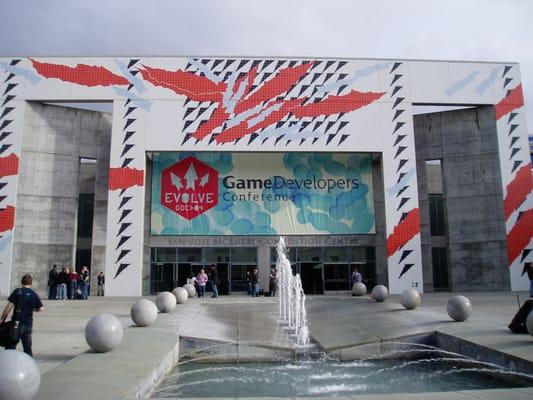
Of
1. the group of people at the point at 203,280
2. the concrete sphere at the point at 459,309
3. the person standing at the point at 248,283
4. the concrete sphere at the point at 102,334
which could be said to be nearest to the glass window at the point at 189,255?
the group of people at the point at 203,280

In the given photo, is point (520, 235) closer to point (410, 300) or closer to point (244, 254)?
point (244, 254)

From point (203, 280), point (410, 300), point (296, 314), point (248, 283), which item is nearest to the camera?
point (296, 314)

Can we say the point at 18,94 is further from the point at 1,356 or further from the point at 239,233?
the point at 1,356

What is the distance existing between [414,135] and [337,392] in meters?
27.5

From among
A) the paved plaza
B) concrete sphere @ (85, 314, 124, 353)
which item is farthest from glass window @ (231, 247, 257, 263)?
concrete sphere @ (85, 314, 124, 353)

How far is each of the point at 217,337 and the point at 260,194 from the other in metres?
20.0

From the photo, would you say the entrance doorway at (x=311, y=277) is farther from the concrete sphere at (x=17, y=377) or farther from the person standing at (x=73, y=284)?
the concrete sphere at (x=17, y=377)

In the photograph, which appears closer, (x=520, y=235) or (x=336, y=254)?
(x=520, y=235)

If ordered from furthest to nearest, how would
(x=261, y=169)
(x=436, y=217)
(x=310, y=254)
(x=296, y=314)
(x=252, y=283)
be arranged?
(x=436, y=217) → (x=261, y=169) → (x=310, y=254) → (x=252, y=283) → (x=296, y=314)

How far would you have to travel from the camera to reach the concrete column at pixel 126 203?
28031 mm

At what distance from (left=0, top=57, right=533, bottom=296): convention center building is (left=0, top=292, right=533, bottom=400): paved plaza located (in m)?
11.9

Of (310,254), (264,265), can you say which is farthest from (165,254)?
(310,254)

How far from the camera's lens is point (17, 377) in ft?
16.4

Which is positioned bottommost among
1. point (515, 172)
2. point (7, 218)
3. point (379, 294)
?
point (379, 294)
